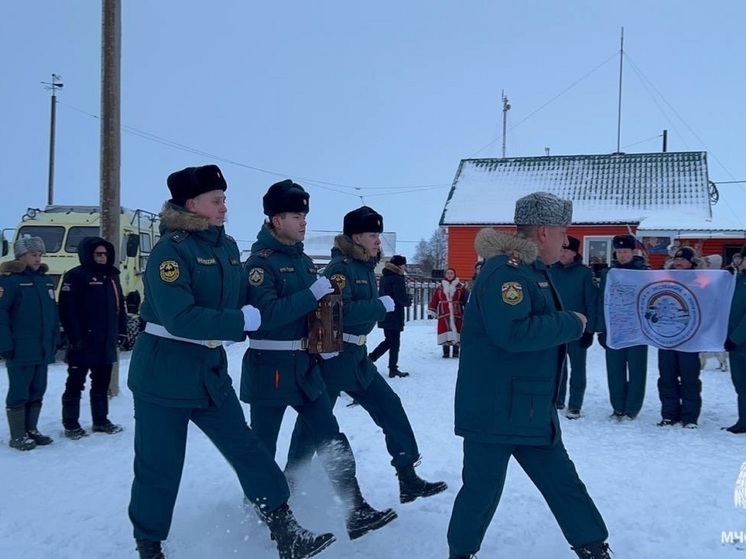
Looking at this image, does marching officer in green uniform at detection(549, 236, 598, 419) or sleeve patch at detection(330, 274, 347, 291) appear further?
marching officer in green uniform at detection(549, 236, 598, 419)

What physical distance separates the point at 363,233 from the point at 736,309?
4380 mm

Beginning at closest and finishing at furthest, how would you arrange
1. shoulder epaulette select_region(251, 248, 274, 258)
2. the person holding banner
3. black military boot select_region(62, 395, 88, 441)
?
shoulder epaulette select_region(251, 248, 274, 258)
black military boot select_region(62, 395, 88, 441)
the person holding banner

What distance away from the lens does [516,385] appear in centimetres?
304

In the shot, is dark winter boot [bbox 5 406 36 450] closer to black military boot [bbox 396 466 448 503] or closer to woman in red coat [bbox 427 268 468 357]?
black military boot [bbox 396 466 448 503]

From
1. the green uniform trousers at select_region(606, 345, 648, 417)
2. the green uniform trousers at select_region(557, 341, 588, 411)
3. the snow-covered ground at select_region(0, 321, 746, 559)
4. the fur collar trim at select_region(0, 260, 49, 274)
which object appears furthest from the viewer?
the green uniform trousers at select_region(557, 341, 588, 411)

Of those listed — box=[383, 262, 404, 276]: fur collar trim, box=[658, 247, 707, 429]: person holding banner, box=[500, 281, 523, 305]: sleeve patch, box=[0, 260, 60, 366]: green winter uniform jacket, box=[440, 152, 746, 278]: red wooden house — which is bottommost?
box=[658, 247, 707, 429]: person holding banner

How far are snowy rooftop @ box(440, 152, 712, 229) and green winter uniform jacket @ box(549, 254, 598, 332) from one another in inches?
481

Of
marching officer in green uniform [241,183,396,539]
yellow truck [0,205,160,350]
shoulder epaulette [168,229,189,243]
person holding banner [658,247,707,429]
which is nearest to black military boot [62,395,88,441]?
marching officer in green uniform [241,183,396,539]

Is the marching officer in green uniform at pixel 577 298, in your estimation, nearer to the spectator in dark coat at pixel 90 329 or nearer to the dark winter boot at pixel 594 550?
the dark winter boot at pixel 594 550

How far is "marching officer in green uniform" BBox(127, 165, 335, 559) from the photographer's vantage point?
10.1ft

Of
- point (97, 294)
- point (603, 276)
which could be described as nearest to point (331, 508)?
point (97, 294)

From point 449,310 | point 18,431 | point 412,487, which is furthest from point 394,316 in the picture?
point 412,487

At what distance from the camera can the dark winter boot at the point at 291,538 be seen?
3.27m

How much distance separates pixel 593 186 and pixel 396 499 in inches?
749
